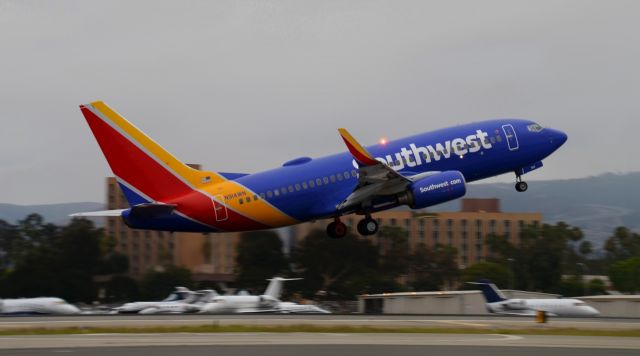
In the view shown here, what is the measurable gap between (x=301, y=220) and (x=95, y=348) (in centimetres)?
2325

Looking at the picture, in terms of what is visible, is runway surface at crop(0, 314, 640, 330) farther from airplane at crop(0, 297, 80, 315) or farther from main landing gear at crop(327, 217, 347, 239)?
airplane at crop(0, 297, 80, 315)

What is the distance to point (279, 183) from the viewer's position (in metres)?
59.8

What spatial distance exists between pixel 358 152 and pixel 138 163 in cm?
1304

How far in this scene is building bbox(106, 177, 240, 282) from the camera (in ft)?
357

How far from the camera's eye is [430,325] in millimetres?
56500

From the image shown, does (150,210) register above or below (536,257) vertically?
above

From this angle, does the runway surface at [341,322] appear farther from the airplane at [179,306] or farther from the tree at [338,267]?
the tree at [338,267]

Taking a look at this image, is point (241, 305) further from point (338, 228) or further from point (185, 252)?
point (185, 252)

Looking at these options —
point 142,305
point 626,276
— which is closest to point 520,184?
point 142,305

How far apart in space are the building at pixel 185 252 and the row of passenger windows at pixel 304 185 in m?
46.2

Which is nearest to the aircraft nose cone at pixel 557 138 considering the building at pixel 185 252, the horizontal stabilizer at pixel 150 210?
the horizontal stabilizer at pixel 150 210

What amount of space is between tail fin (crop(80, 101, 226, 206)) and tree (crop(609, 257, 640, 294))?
116247 mm

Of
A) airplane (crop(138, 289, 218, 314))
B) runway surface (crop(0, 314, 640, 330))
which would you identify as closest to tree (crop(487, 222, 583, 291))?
airplane (crop(138, 289, 218, 314))

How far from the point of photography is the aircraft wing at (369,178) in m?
58.5
